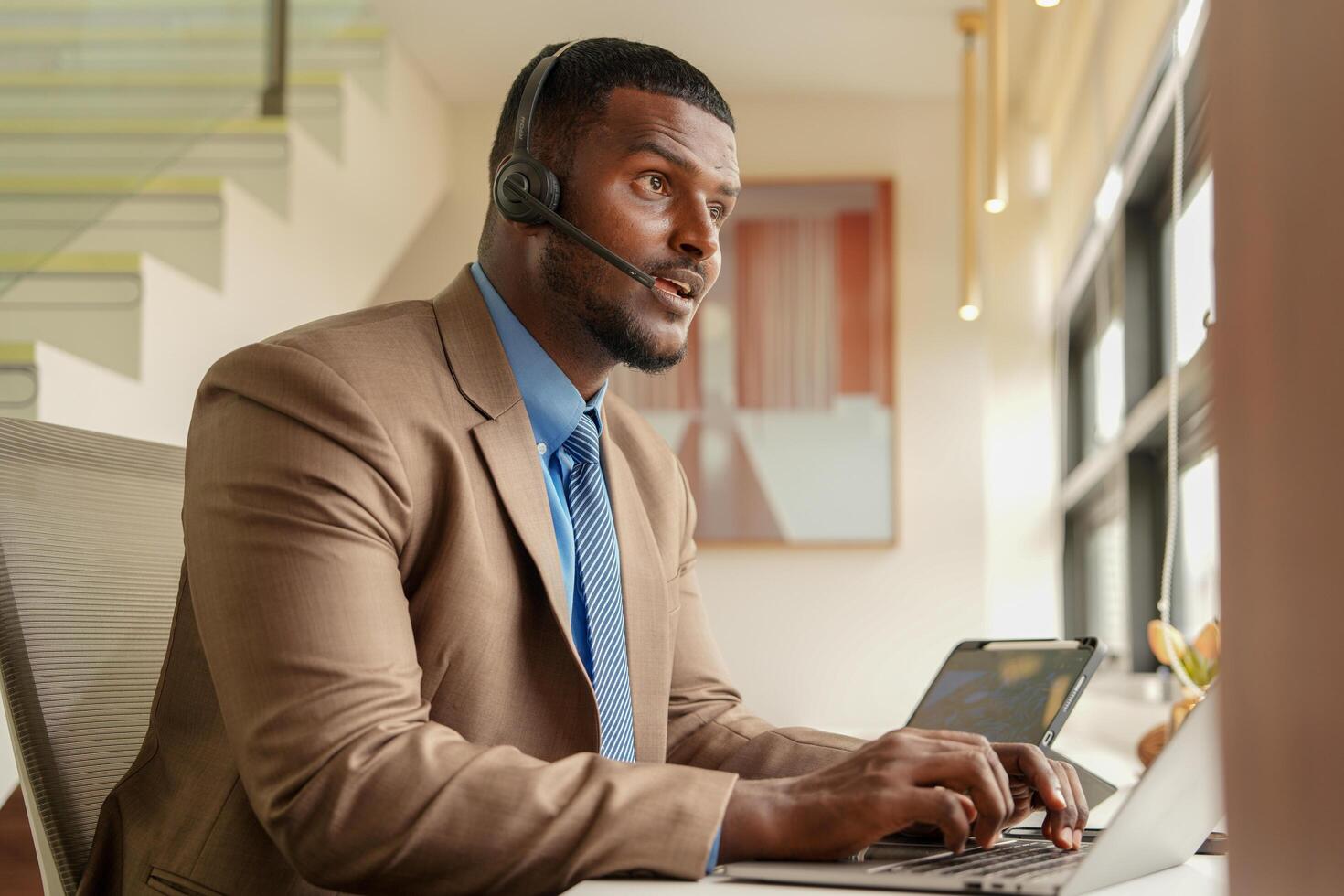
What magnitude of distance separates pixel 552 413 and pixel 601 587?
→ 164 mm

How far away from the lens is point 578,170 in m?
1.30

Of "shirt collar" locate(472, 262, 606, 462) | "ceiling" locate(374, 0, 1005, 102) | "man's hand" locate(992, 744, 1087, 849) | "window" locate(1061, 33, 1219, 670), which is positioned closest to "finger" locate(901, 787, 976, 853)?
"man's hand" locate(992, 744, 1087, 849)

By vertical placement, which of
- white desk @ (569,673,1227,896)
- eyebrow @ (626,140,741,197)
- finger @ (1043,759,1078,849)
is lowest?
white desk @ (569,673,1227,896)

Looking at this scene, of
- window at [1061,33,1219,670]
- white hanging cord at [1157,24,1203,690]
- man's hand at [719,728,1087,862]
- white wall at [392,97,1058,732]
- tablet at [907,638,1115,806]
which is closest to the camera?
man's hand at [719,728,1087,862]

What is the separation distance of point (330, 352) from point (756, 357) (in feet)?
11.7

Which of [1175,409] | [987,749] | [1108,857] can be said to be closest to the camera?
[1108,857]

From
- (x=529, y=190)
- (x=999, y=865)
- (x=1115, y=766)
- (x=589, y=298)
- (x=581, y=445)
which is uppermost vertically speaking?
(x=529, y=190)

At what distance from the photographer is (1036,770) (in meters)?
0.93

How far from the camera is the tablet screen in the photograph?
1.17m

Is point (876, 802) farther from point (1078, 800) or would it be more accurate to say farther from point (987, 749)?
point (1078, 800)

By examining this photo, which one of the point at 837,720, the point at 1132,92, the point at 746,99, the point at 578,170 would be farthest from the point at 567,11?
the point at 578,170

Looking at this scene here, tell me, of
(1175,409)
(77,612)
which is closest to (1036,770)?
(77,612)

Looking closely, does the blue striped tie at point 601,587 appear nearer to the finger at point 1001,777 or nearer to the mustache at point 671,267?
the mustache at point 671,267

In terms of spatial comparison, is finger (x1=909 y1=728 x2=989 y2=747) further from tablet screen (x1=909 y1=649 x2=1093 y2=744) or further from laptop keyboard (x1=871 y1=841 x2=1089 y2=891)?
tablet screen (x1=909 y1=649 x2=1093 y2=744)
